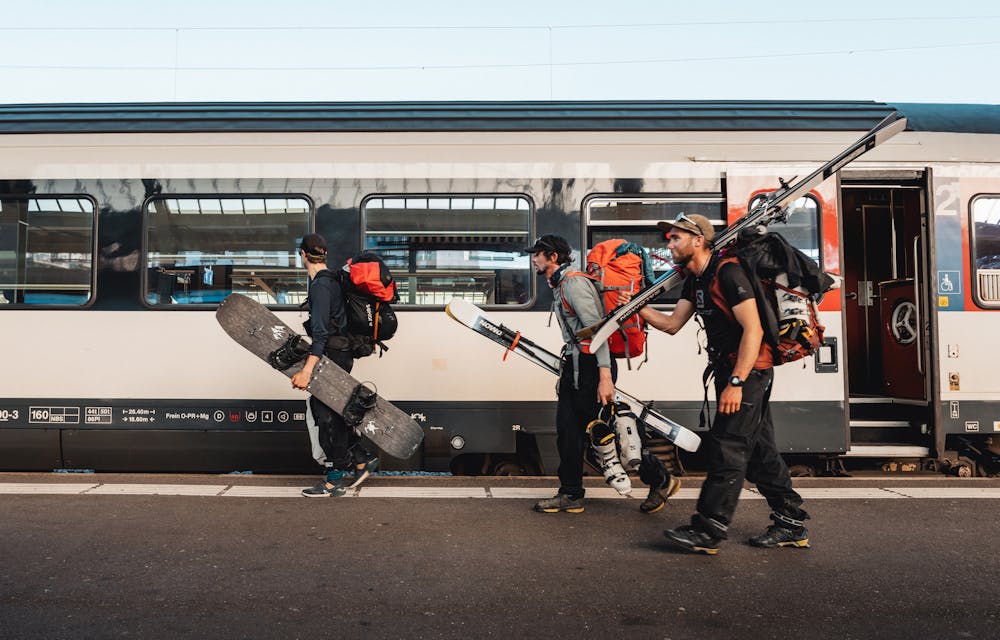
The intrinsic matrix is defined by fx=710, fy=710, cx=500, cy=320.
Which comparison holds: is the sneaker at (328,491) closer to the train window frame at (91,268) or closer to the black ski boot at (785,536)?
the train window frame at (91,268)

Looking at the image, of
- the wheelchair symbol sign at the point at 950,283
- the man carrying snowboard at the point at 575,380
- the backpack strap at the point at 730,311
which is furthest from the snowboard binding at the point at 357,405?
the wheelchair symbol sign at the point at 950,283

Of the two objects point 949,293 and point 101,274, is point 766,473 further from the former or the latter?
point 101,274

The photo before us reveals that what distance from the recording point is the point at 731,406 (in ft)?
12.0

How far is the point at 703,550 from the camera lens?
3.77 m

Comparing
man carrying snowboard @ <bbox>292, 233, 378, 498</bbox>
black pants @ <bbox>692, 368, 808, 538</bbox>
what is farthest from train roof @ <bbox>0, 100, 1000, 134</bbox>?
black pants @ <bbox>692, 368, 808, 538</bbox>

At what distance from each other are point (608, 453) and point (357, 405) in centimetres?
170

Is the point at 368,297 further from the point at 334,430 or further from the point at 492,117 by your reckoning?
the point at 492,117

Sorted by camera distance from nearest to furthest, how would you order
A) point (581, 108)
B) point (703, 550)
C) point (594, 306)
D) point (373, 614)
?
1. point (373, 614)
2. point (703, 550)
3. point (594, 306)
4. point (581, 108)

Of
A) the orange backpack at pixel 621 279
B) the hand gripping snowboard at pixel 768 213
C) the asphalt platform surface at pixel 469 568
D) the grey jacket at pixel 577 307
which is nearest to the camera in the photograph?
the asphalt platform surface at pixel 469 568

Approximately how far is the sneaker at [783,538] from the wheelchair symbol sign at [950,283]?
115 inches

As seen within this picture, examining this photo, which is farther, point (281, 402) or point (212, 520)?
point (281, 402)

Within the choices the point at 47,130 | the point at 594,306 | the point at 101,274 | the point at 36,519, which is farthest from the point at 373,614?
the point at 47,130

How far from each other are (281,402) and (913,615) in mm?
4377

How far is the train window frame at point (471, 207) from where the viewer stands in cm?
557
